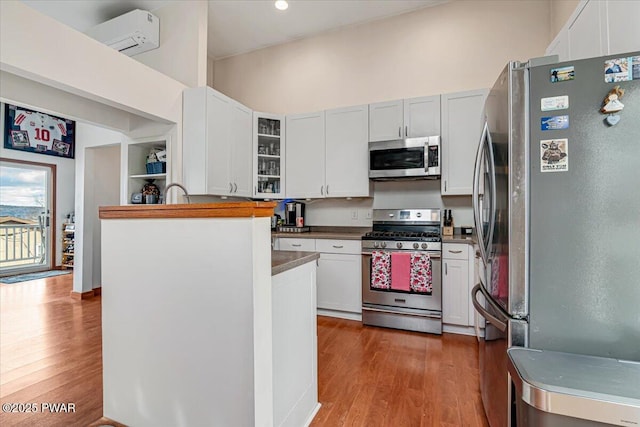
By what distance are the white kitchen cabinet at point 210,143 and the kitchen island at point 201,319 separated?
65.5 inches

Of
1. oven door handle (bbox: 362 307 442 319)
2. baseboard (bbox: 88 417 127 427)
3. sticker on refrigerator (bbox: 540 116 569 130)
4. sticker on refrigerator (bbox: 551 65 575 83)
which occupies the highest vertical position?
sticker on refrigerator (bbox: 551 65 575 83)

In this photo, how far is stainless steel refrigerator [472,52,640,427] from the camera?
1.18m

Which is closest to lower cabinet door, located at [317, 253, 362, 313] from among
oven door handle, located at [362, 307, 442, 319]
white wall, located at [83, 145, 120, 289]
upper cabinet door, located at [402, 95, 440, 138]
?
oven door handle, located at [362, 307, 442, 319]

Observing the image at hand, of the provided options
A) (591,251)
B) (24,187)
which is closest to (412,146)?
(591,251)

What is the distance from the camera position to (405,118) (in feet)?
11.2

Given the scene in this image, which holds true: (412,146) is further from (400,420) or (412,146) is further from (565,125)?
(400,420)

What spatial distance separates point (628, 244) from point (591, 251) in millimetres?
119

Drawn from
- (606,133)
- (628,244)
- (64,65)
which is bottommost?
(628,244)

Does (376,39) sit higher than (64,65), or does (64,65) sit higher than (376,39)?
(376,39)

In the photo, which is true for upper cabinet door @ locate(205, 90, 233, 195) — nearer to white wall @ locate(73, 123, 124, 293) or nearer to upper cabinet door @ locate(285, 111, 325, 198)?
upper cabinet door @ locate(285, 111, 325, 198)

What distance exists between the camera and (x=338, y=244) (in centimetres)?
345

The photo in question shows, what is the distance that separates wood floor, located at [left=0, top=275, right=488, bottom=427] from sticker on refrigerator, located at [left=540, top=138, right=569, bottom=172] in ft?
4.79

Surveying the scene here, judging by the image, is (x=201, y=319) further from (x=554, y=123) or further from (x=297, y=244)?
(x=297, y=244)

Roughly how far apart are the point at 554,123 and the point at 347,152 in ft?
8.28
